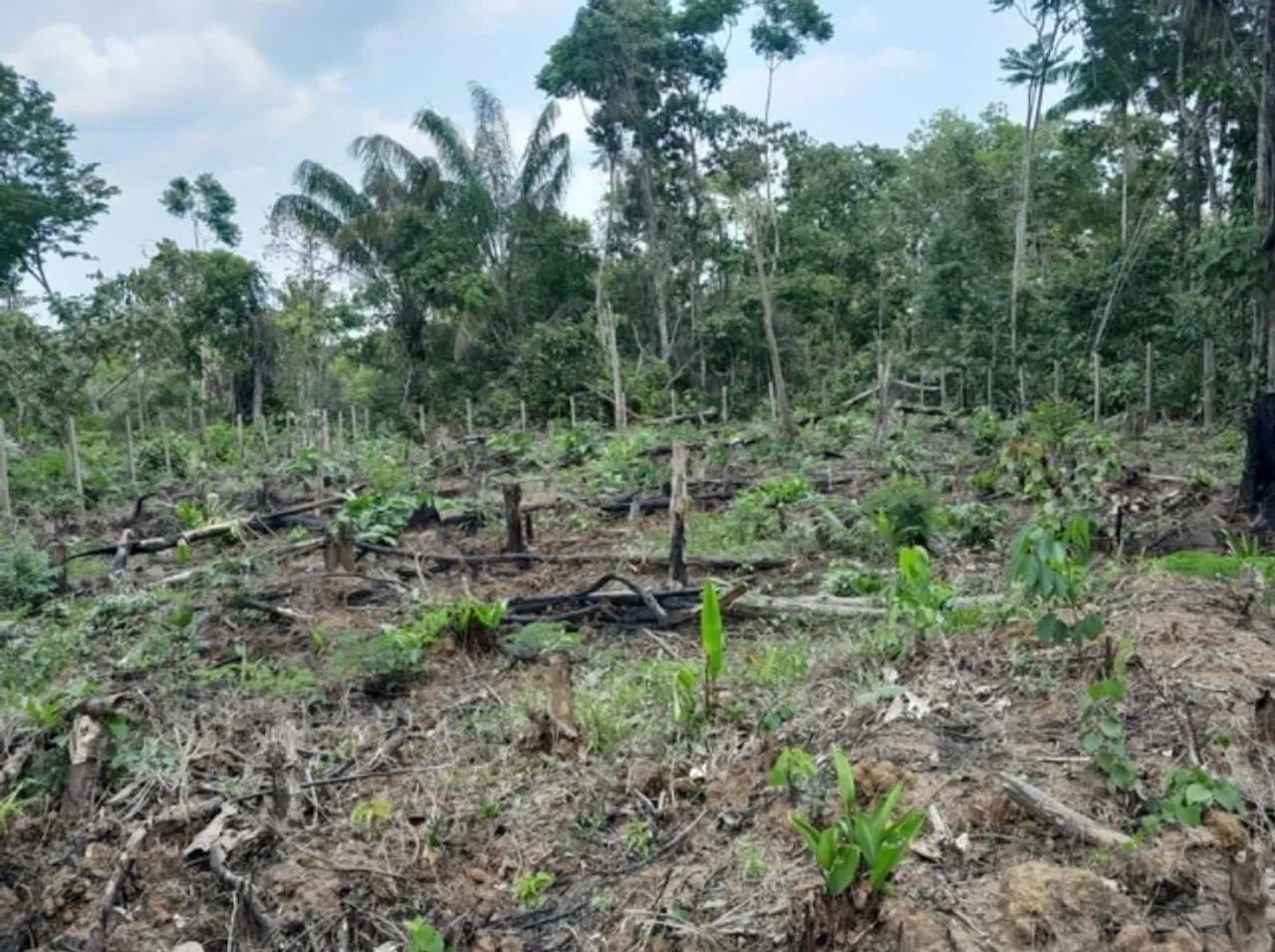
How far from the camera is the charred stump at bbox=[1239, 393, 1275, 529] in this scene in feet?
21.2

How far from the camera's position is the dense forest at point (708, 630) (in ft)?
9.09

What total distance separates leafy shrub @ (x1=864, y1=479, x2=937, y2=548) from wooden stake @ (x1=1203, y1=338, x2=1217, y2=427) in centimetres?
941

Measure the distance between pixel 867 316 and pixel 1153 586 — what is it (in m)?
19.6

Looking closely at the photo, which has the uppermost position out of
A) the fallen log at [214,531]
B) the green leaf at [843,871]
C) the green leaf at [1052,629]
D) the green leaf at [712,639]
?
the green leaf at [1052,629]

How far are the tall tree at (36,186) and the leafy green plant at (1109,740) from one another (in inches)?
1061

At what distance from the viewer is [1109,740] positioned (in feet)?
9.75

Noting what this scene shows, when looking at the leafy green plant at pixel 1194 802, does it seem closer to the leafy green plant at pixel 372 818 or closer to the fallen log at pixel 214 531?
the leafy green plant at pixel 372 818

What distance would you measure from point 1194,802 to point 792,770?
110cm

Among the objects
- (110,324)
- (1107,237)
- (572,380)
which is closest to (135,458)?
(110,324)

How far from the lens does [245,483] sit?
44.4 ft

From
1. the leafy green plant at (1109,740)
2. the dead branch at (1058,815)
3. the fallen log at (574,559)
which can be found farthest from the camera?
the fallen log at (574,559)

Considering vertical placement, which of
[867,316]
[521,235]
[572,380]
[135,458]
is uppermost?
[521,235]

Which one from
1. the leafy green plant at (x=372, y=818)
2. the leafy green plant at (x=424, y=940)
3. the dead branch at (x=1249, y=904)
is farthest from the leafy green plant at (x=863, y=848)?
the leafy green plant at (x=372, y=818)

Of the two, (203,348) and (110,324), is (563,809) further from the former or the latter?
(203,348)
